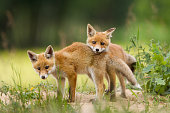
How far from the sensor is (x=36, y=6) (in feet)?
67.5

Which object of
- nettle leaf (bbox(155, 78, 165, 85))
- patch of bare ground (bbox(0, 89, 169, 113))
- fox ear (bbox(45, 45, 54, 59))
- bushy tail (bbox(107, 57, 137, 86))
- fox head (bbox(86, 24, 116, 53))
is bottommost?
patch of bare ground (bbox(0, 89, 169, 113))

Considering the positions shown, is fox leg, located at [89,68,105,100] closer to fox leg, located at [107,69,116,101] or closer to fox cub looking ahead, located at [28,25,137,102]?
fox cub looking ahead, located at [28,25,137,102]

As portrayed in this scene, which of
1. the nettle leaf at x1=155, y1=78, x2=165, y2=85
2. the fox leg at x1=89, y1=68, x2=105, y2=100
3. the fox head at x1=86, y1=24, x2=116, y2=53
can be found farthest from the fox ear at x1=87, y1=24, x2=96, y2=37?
the nettle leaf at x1=155, y1=78, x2=165, y2=85

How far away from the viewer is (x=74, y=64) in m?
5.35

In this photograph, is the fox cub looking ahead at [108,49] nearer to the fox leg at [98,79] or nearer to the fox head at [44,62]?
the fox leg at [98,79]

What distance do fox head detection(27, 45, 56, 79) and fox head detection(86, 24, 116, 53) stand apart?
932 mm

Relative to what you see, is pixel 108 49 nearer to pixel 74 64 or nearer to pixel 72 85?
pixel 74 64

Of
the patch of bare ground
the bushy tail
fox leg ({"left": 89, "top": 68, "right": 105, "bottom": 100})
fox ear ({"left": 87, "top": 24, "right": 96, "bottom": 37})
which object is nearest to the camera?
the patch of bare ground

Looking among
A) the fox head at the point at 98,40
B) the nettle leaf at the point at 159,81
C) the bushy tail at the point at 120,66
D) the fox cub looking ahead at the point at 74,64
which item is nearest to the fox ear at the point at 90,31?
the fox head at the point at 98,40

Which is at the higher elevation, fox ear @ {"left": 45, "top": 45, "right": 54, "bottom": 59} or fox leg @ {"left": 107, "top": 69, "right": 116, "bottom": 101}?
fox ear @ {"left": 45, "top": 45, "right": 54, "bottom": 59}

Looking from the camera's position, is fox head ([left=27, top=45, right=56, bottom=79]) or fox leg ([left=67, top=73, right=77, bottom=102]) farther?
fox leg ([left=67, top=73, right=77, bottom=102])

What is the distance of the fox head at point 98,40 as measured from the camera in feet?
18.7

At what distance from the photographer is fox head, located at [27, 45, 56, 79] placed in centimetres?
496

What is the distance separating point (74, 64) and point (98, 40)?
3.15ft
